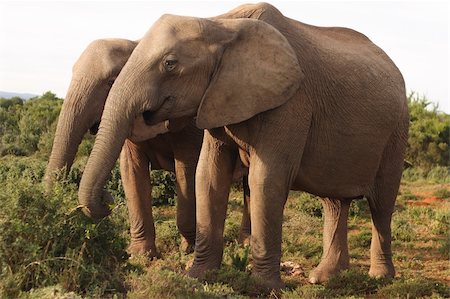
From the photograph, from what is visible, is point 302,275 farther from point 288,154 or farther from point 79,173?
point 79,173

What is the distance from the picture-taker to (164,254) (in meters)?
8.97

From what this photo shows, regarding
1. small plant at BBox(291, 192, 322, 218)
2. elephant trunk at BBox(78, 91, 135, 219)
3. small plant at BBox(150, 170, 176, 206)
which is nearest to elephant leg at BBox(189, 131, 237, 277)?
elephant trunk at BBox(78, 91, 135, 219)

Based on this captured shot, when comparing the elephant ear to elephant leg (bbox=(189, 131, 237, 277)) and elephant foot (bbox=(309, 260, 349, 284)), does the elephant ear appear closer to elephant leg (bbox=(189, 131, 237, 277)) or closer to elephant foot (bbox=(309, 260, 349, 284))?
elephant leg (bbox=(189, 131, 237, 277))

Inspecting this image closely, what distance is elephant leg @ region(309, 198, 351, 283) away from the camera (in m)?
7.98

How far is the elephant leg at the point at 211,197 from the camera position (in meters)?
6.72

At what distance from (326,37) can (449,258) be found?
3.69 m

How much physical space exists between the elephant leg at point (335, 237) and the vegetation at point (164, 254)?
336 mm

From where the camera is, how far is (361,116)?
280 inches

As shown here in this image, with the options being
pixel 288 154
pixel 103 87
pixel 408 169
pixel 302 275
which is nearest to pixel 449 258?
pixel 302 275

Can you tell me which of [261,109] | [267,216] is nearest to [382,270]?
[267,216]

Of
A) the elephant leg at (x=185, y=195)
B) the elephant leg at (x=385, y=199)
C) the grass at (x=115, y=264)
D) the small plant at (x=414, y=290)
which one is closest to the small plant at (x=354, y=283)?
the grass at (x=115, y=264)

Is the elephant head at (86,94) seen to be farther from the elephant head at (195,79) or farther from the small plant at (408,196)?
the small plant at (408,196)

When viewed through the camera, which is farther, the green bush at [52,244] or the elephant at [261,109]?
the elephant at [261,109]

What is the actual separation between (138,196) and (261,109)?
2.75 meters
